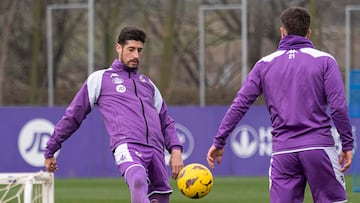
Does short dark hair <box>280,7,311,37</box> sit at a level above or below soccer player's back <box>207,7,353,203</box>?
above

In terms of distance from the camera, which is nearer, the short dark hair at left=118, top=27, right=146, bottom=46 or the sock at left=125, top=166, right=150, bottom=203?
the sock at left=125, top=166, right=150, bottom=203

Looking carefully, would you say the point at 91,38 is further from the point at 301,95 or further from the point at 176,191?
the point at 301,95

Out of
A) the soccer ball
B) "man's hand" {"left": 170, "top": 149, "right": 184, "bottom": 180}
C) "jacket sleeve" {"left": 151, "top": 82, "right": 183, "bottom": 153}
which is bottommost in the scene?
the soccer ball

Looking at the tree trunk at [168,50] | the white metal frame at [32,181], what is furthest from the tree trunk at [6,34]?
the white metal frame at [32,181]

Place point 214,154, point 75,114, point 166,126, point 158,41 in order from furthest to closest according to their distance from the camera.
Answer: point 158,41 < point 166,126 < point 75,114 < point 214,154

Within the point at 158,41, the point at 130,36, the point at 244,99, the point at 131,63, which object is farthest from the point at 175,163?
the point at 158,41

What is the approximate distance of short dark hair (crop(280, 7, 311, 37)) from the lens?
7.83m

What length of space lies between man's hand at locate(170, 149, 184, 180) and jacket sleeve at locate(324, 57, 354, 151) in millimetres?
1671

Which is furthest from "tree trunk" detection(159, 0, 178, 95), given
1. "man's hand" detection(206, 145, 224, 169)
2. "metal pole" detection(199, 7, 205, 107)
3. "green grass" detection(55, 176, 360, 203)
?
"man's hand" detection(206, 145, 224, 169)

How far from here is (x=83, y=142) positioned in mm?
21047

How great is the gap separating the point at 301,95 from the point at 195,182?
53.8 inches

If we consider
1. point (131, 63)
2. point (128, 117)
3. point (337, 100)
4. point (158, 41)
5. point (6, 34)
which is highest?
point (6, 34)

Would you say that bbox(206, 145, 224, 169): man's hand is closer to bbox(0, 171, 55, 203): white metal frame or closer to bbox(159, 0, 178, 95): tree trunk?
bbox(0, 171, 55, 203): white metal frame

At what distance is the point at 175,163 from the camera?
A: 8.94 meters
